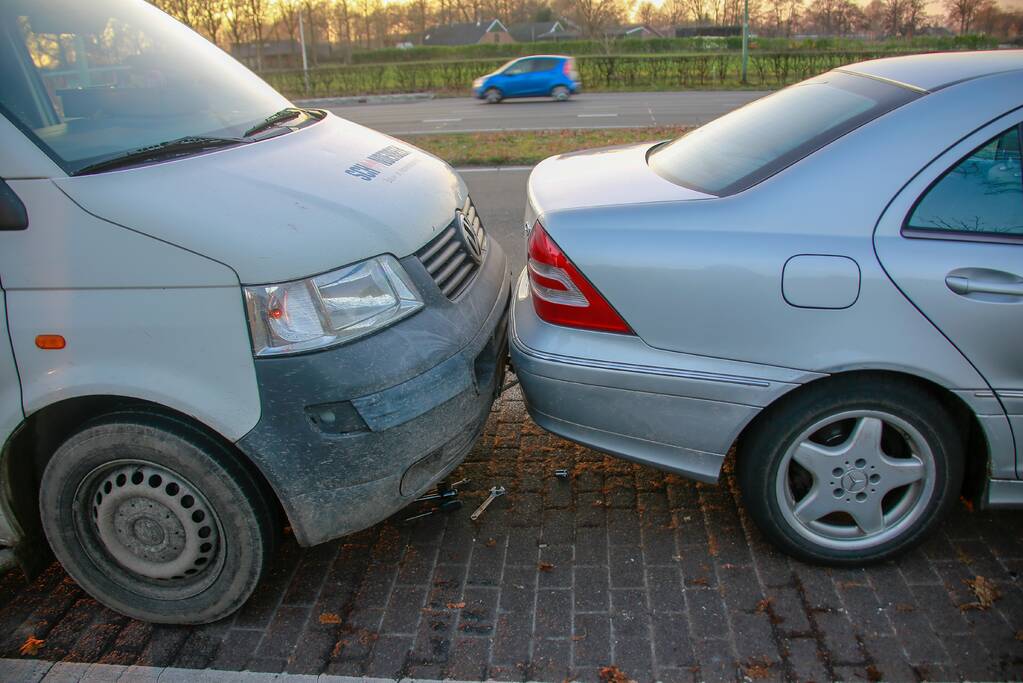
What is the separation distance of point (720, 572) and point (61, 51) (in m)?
3.12

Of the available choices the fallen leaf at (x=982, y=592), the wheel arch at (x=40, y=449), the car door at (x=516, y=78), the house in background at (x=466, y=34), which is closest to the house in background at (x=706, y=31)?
the car door at (x=516, y=78)

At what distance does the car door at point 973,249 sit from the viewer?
8.12ft

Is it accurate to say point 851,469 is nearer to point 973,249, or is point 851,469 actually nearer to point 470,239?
point 973,249

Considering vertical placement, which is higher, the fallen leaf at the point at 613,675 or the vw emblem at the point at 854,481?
the vw emblem at the point at 854,481

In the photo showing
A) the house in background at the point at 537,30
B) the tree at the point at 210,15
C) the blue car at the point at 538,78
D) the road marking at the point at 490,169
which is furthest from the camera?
the house in background at the point at 537,30

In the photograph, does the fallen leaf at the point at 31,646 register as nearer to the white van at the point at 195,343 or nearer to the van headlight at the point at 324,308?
the white van at the point at 195,343

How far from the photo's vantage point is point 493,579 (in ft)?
9.37

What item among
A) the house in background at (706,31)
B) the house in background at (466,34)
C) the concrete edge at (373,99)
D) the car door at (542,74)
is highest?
the house in background at (466,34)

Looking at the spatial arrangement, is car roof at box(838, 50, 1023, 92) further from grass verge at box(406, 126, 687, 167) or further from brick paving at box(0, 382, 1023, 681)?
grass verge at box(406, 126, 687, 167)

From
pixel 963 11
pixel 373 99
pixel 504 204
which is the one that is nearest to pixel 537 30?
pixel 373 99

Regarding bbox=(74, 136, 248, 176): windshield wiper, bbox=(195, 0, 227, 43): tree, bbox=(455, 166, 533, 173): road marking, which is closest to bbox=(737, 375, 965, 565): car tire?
bbox=(74, 136, 248, 176): windshield wiper

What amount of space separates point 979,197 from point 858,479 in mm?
1021

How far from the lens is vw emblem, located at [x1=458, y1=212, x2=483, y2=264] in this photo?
319 centimetres

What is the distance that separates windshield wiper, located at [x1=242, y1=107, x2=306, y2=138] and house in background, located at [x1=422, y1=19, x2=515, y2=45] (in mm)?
86376
